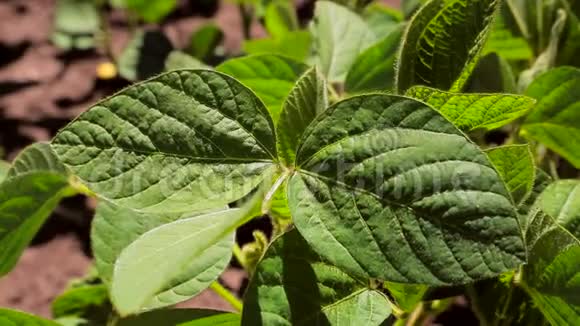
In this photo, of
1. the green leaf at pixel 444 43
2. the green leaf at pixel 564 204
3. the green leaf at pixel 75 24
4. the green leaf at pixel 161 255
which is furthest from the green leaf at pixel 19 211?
the green leaf at pixel 75 24

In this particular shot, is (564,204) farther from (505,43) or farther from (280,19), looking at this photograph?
(280,19)

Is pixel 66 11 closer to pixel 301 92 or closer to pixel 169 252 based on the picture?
pixel 301 92

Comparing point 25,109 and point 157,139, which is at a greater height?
point 157,139

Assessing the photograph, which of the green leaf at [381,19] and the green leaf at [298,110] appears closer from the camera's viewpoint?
the green leaf at [298,110]

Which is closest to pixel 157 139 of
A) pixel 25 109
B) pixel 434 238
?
pixel 434 238

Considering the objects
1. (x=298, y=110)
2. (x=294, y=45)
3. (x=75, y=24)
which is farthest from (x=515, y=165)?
(x=75, y=24)

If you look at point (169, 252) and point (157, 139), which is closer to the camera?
point (169, 252)

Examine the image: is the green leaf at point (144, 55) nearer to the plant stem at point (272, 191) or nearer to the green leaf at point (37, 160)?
the green leaf at point (37, 160)
